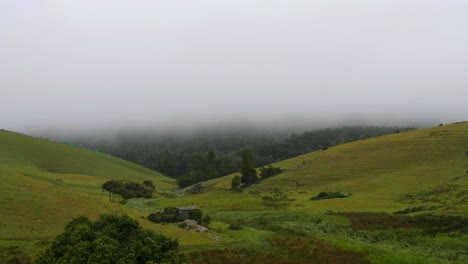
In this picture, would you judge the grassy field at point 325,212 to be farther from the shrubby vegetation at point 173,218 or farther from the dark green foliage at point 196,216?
the dark green foliage at point 196,216

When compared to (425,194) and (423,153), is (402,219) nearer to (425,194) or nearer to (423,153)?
(425,194)

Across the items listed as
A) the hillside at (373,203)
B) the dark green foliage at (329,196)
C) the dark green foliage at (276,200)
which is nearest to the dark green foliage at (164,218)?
the hillside at (373,203)

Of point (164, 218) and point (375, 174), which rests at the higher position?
point (375, 174)

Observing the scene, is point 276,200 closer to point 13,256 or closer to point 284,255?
point 284,255

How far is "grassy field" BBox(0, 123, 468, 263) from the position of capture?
119ft

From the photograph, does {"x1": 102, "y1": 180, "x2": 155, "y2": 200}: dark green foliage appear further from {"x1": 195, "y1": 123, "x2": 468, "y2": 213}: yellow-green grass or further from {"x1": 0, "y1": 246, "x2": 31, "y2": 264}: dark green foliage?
{"x1": 0, "y1": 246, "x2": 31, "y2": 264}: dark green foliage

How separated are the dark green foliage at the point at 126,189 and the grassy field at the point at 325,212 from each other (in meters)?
4.01

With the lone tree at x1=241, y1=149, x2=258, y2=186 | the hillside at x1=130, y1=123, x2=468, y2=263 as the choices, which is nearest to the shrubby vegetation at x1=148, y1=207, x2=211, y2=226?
the hillside at x1=130, y1=123, x2=468, y2=263

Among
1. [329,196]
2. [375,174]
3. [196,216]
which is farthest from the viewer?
[375,174]

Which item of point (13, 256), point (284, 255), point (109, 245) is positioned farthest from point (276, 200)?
point (109, 245)

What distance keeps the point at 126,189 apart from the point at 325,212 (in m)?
56.4

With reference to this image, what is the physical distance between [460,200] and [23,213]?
56.0m

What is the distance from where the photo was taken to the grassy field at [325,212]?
119 feet

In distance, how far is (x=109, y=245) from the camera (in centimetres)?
2123
